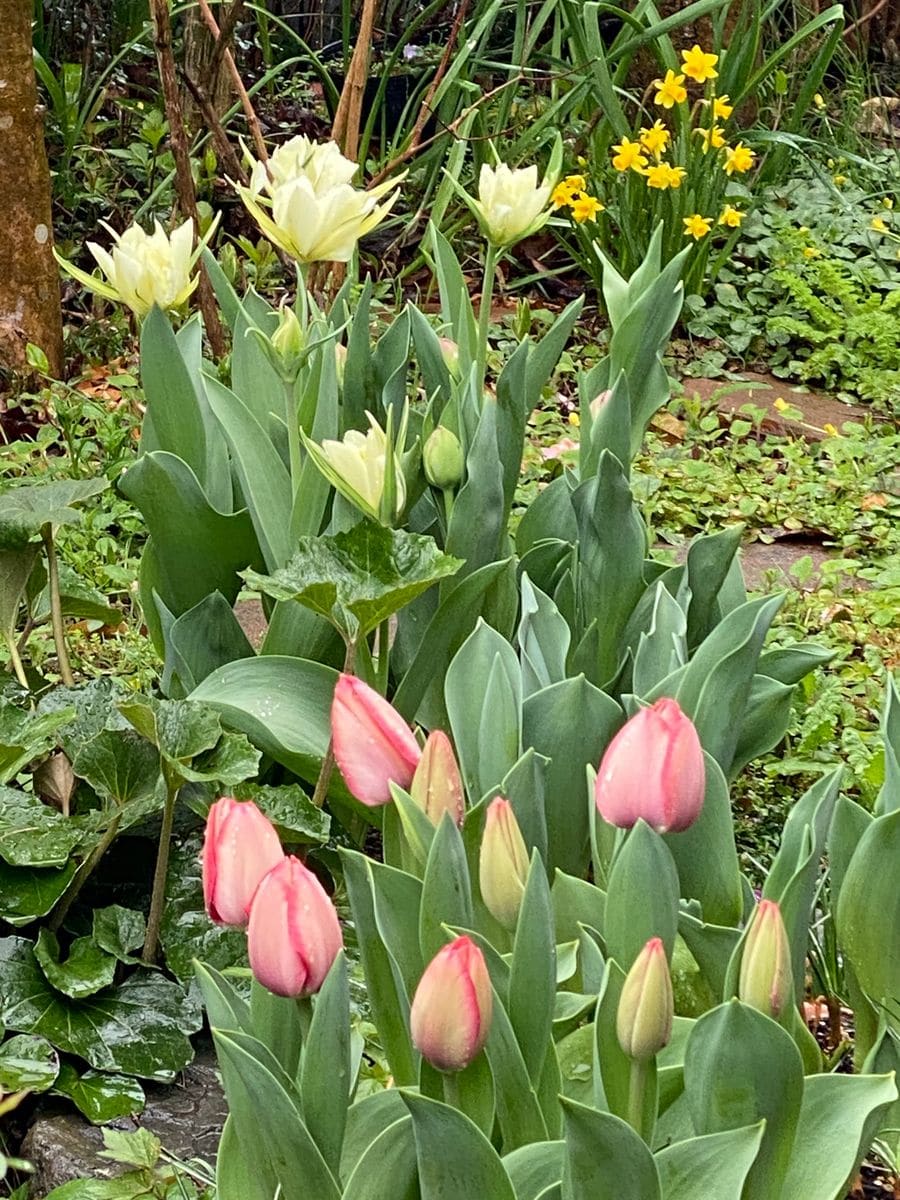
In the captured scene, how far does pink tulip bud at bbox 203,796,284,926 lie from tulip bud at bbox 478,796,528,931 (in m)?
0.15

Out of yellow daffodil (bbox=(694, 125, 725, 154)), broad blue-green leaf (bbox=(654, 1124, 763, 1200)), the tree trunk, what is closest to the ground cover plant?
broad blue-green leaf (bbox=(654, 1124, 763, 1200))

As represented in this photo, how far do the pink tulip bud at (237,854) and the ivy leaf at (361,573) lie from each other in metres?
0.60

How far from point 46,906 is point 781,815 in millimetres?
1079

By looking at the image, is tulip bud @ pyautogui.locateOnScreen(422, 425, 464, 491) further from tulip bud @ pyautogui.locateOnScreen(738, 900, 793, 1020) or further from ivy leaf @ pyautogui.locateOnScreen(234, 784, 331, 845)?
tulip bud @ pyautogui.locateOnScreen(738, 900, 793, 1020)

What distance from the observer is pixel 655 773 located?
96 cm

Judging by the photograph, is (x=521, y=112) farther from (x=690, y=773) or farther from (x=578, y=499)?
(x=690, y=773)

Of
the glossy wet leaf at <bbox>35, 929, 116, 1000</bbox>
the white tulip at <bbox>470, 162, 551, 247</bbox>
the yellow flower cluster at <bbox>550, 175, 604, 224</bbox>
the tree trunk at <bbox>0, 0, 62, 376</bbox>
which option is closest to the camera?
the glossy wet leaf at <bbox>35, 929, 116, 1000</bbox>

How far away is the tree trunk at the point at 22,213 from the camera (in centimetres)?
359

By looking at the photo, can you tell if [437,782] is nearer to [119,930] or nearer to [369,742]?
[369,742]

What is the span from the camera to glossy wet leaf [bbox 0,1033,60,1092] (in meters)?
1.52

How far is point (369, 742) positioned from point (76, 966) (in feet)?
2.54

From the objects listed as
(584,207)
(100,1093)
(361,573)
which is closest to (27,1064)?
(100,1093)

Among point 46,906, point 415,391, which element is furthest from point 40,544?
point 415,391

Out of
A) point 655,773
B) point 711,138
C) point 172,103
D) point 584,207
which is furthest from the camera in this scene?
point 711,138
